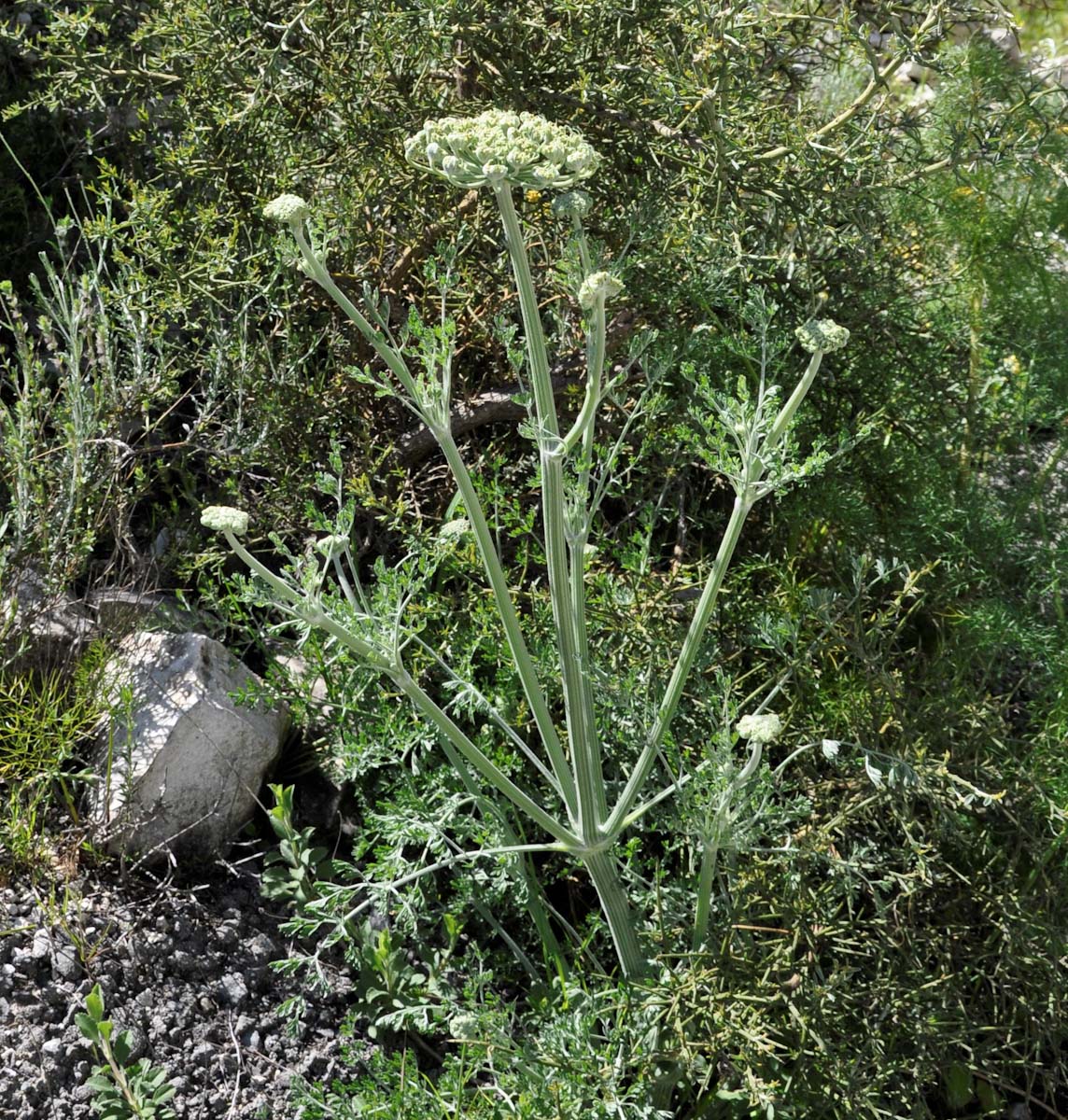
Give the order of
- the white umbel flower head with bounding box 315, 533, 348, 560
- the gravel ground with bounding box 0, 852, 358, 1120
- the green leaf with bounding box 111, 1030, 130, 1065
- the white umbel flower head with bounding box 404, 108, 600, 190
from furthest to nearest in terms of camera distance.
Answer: the gravel ground with bounding box 0, 852, 358, 1120, the green leaf with bounding box 111, 1030, 130, 1065, the white umbel flower head with bounding box 315, 533, 348, 560, the white umbel flower head with bounding box 404, 108, 600, 190

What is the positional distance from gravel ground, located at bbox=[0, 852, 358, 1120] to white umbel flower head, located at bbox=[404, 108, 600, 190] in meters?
1.46

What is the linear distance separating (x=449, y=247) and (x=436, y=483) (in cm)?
102

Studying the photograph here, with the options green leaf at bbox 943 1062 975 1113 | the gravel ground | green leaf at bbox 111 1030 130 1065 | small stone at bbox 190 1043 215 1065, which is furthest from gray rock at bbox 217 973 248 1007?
green leaf at bbox 943 1062 975 1113

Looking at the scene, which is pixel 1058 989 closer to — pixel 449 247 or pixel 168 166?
pixel 449 247

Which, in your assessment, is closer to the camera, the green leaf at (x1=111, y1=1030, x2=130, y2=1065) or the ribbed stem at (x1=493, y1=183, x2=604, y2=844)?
the ribbed stem at (x1=493, y1=183, x2=604, y2=844)

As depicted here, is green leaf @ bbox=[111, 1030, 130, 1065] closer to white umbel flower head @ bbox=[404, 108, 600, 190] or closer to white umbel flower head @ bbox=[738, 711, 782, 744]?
white umbel flower head @ bbox=[738, 711, 782, 744]

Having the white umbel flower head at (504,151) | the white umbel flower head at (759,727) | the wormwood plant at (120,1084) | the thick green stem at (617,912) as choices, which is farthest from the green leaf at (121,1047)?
the white umbel flower head at (504,151)

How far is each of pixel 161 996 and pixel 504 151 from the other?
1600mm

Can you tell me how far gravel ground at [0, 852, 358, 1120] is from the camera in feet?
6.50

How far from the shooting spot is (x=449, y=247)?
1.81 m

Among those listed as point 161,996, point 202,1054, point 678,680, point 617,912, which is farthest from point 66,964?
point 678,680

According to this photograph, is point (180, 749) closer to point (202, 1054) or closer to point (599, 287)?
point (202, 1054)

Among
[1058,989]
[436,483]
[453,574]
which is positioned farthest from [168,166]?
[1058,989]

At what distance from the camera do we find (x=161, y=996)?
2131 mm
